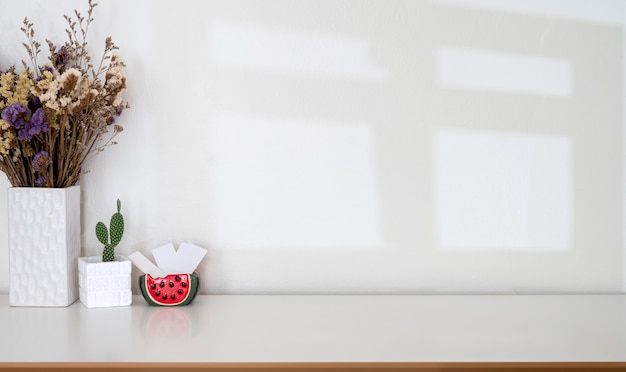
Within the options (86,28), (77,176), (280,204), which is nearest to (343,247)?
(280,204)

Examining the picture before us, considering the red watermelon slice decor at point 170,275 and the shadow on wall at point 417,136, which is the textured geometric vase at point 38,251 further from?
the shadow on wall at point 417,136

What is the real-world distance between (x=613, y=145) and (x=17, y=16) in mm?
1352

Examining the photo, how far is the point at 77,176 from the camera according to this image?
142 cm

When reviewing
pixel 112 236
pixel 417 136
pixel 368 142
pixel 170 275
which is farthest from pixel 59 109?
pixel 417 136

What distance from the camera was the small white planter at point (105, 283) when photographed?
1.34 meters

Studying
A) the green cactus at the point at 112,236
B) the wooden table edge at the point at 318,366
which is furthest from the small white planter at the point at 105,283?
the wooden table edge at the point at 318,366

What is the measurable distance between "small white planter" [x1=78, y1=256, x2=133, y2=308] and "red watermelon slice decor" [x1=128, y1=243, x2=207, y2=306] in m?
0.03

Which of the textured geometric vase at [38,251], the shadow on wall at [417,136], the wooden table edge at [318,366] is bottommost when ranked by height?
the wooden table edge at [318,366]

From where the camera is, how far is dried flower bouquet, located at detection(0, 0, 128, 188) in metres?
1.29

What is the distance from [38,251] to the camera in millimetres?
1360

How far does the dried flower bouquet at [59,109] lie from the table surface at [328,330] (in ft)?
0.96

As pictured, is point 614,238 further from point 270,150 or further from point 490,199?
point 270,150

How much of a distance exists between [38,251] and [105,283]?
153 mm

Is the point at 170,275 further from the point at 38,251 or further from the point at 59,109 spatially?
the point at 59,109
